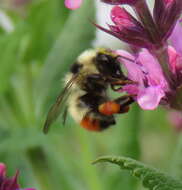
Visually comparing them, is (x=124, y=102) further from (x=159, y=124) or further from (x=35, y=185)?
(x=159, y=124)

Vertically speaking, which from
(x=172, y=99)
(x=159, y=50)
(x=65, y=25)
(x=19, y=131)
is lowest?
(x=19, y=131)

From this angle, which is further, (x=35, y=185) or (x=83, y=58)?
(x=35, y=185)

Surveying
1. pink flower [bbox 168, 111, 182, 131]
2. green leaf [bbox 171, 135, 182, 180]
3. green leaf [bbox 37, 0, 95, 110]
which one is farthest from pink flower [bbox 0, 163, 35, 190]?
pink flower [bbox 168, 111, 182, 131]

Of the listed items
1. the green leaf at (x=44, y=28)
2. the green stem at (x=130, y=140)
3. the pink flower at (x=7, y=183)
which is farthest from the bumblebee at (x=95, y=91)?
the green leaf at (x=44, y=28)

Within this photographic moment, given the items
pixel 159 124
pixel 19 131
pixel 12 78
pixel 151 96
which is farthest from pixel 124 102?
pixel 159 124

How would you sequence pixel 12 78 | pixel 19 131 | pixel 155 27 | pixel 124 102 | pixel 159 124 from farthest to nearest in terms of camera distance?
pixel 159 124
pixel 12 78
pixel 19 131
pixel 124 102
pixel 155 27

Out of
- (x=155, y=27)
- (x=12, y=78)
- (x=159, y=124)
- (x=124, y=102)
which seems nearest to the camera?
(x=155, y=27)

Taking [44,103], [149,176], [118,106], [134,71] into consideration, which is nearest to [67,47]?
[44,103]
